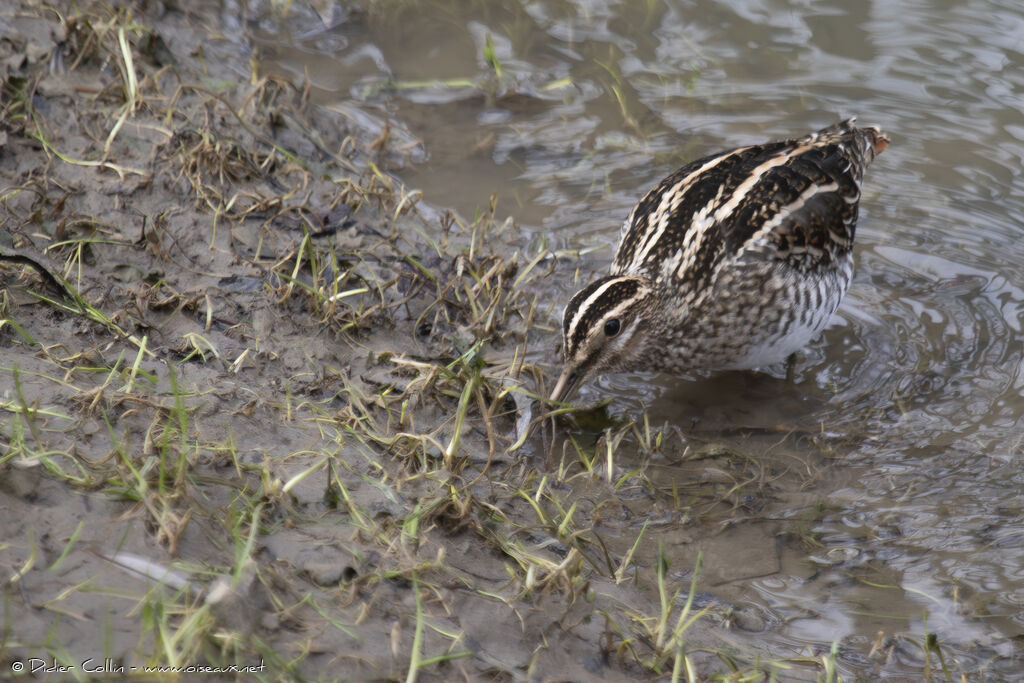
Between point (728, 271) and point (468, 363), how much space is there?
1.52 m

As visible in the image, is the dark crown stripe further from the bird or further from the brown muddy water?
the brown muddy water

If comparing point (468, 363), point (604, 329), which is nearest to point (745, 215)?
point (604, 329)

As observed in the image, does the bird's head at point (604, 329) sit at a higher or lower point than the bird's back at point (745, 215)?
lower

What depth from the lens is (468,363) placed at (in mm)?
5035

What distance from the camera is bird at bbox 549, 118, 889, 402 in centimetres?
549

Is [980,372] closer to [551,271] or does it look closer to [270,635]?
[551,271]

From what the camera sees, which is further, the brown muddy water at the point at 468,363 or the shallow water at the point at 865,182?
the shallow water at the point at 865,182

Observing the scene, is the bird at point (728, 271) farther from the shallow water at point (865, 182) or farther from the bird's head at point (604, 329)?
the shallow water at point (865, 182)

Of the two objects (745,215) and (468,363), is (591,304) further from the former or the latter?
(745,215)

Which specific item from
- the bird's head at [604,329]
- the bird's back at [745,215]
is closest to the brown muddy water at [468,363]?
the bird's head at [604,329]

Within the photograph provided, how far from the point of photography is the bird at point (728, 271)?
18.0 feet

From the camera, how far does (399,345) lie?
5426 millimetres

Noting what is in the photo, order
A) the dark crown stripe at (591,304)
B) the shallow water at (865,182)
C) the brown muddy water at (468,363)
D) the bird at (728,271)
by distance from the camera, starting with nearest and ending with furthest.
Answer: the brown muddy water at (468,363) → the shallow water at (865,182) → the dark crown stripe at (591,304) → the bird at (728,271)

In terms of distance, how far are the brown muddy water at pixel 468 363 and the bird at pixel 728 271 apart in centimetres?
34
